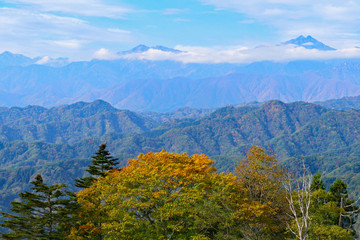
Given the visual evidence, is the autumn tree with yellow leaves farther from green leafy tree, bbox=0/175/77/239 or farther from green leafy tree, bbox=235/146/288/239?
green leafy tree, bbox=0/175/77/239

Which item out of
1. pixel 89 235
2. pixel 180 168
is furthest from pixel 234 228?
→ pixel 89 235

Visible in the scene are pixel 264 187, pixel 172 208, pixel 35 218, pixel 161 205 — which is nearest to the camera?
pixel 172 208

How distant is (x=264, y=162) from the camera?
2199 inches

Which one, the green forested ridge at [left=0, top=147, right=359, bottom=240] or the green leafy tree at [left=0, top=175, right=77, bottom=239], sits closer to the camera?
the green leafy tree at [left=0, top=175, right=77, bottom=239]

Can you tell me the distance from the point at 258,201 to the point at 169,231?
47.4 ft

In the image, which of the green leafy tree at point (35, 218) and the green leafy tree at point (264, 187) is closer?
the green leafy tree at point (35, 218)

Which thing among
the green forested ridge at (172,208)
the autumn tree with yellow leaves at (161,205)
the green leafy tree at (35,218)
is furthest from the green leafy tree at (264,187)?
the green leafy tree at (35,218)

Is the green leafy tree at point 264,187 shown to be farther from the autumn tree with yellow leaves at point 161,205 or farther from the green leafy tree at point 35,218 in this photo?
the green leafy tree at point 35,218

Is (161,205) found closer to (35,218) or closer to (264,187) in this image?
(264,187)

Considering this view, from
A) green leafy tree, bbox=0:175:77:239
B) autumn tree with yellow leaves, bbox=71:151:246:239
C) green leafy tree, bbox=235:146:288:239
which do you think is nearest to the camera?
green leafy tree, bbox=0:175:77:239

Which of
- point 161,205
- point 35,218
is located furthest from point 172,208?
point 35,218

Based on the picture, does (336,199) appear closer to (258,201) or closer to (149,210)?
(258,201)

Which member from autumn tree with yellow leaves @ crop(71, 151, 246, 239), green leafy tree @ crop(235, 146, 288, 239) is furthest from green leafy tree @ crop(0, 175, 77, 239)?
green leafy tree @ crop(235, 146, 288, 239)

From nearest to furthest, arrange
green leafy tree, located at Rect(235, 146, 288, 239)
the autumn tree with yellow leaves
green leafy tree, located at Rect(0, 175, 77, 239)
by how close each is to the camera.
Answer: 1. green leafy tree, located at Rect(0, 175, 77, 239)
2. the autumn tree with yellow leaves
3. green leafy tree, located at Rect(235, 146, 288, 239)
